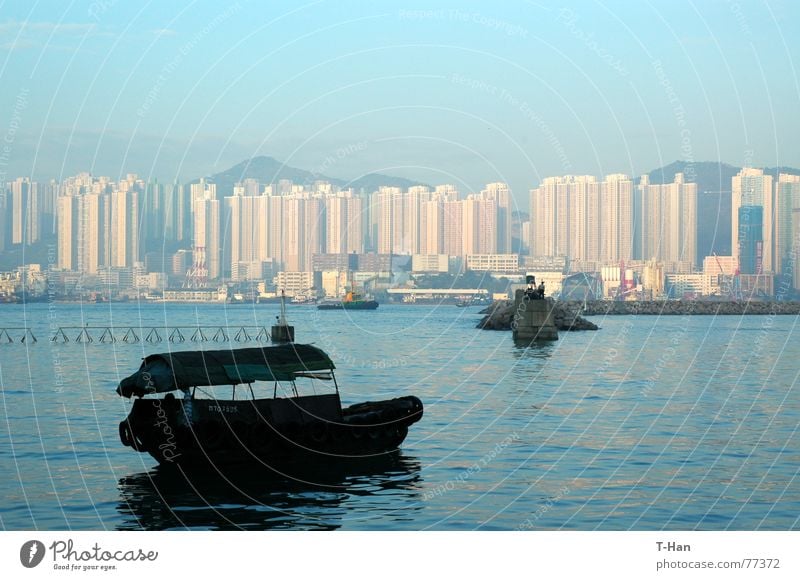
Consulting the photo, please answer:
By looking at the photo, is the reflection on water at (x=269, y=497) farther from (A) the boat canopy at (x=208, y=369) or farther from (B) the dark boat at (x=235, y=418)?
(A) the boat canopy at (x=208, y=369)

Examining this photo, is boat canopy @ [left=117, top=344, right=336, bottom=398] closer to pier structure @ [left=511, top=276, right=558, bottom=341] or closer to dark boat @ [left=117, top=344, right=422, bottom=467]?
dark boat @ [left=117, top=344, right=422, bottom=467]

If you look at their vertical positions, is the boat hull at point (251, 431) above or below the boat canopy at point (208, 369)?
below

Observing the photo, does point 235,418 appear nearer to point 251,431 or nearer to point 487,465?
point 251,431

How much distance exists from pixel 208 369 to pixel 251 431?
7.79ft

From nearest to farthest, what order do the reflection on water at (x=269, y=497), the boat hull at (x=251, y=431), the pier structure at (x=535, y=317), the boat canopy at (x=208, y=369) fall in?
the reflection on water at (x=269, y=497) < the boat canopy at (x=208, y=369) < the boat hull at (x=251, y=431) < the pier structure at (x=535, y=317)

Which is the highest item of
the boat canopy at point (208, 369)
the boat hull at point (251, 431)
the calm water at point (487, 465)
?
the boat canopy at point (208, 369)

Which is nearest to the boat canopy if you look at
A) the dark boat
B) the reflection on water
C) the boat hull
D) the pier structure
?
the dark boat

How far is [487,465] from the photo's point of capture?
3206 centimetres

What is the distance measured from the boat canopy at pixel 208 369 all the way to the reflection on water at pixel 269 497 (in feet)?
8.43

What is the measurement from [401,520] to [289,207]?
567 ft

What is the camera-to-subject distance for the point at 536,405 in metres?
50.0

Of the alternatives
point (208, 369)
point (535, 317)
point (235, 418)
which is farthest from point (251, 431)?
point (535, 317)

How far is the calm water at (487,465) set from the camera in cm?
2439

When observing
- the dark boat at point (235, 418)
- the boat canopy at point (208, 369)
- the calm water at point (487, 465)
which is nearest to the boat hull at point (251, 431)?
the dark boat at point (235, 418)
